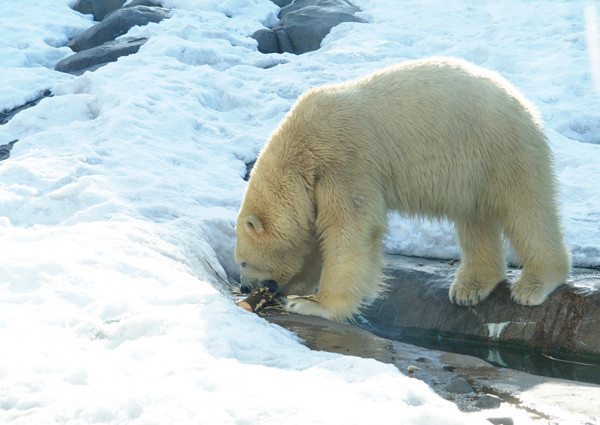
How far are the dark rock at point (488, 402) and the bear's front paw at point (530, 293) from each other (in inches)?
79.2

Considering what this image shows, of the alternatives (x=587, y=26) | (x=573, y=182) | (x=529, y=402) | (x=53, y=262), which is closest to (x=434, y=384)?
(x=529, y=402)

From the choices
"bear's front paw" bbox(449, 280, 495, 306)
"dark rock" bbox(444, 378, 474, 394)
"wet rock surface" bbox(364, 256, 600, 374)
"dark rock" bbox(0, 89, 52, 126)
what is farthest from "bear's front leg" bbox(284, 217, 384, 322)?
"dark rock" bbox(0, 89, 52, 126)

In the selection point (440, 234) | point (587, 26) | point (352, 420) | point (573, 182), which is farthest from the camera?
point (587, 26)

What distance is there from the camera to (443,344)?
5.34 m

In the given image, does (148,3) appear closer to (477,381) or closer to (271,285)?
(271,285)

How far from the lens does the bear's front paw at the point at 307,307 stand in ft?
16.9

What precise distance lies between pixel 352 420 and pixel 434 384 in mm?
1125

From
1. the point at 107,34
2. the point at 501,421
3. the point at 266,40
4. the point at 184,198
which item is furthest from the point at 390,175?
the point at 107,34

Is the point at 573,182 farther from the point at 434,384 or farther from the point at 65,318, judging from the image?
the point at 65,318

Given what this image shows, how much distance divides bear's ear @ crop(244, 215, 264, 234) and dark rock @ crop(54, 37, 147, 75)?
7.13 meters

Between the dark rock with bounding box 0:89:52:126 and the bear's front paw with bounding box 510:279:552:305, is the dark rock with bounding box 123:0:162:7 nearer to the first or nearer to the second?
the dark rock with bounding box 0:89:52:126

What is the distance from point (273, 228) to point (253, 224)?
155 millimetres

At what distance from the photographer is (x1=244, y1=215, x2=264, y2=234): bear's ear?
523 cm

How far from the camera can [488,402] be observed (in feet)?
11.0
